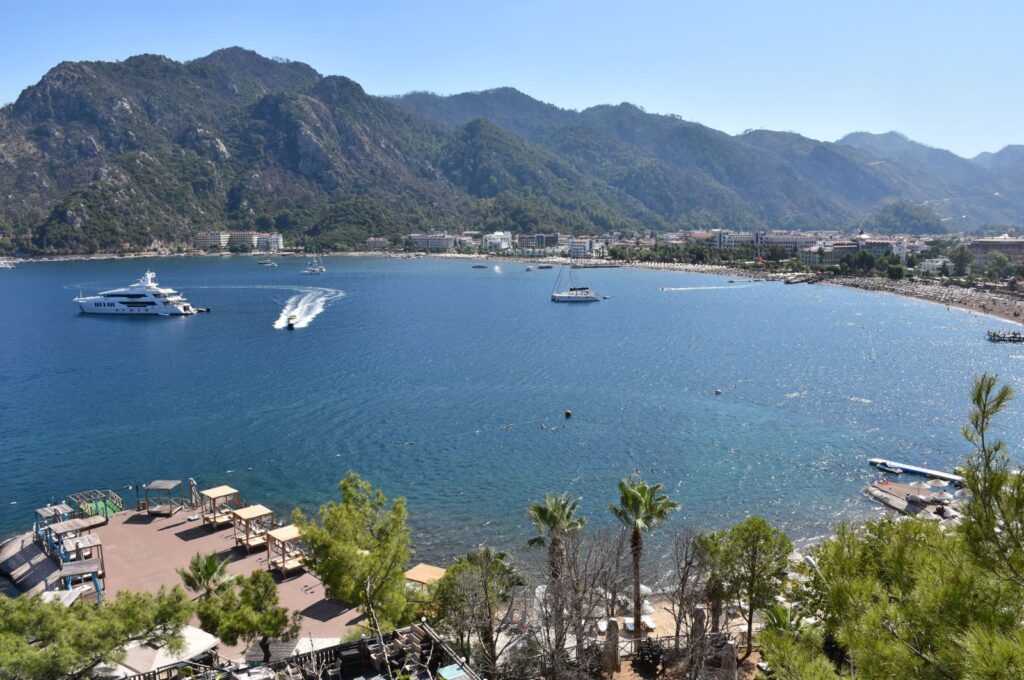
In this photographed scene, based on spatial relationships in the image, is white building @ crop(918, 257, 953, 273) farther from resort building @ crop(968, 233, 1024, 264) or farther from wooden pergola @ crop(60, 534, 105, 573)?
wooden pergola @ crop(60, 534, 105, 573)

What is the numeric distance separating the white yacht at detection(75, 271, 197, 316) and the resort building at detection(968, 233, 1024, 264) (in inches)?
6632

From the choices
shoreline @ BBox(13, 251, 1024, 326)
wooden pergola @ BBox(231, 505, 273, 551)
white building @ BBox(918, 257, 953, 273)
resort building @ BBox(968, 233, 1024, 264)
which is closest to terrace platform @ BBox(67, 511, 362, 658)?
wooden pergola @ BBox(231, 505, 273, 551)

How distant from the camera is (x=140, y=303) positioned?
3346 inches

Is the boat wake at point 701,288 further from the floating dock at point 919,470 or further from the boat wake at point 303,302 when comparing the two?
the floating dock at point 919,470

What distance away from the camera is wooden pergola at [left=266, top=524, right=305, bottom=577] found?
72.8 ft

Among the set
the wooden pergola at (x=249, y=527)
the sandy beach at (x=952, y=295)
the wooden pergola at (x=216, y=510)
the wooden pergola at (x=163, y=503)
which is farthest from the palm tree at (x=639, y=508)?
the sandy beach at (x=952, y=295)

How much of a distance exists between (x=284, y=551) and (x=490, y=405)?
78.6 feet

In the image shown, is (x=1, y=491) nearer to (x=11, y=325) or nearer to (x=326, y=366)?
(x=326, y=366)

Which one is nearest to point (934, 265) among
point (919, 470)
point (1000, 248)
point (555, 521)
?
point (1000, 248)

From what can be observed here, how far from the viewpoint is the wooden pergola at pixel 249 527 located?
2395cm

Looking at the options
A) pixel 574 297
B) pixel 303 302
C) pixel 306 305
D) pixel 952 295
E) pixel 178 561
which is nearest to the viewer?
pixel 178 561

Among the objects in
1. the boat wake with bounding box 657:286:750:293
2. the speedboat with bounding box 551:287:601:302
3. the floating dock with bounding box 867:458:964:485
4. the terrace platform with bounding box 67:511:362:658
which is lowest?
the floating dock with bounding box 867:458:964:485

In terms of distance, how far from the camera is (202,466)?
33906mm

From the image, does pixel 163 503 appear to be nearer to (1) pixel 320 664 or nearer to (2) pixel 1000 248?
(1) pixel 320 664
